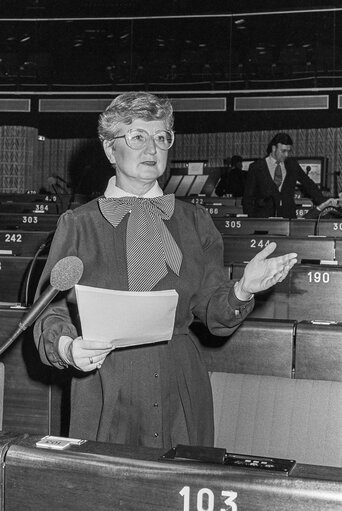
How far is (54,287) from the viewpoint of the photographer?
132 centimetres

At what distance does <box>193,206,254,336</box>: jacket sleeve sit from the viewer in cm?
190

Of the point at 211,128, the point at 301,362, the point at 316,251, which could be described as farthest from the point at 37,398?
the point at 211,128

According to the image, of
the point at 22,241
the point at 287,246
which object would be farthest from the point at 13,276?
the point at 287,246

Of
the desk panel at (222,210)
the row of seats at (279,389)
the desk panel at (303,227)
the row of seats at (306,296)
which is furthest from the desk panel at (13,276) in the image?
the desk panel at (222,210)

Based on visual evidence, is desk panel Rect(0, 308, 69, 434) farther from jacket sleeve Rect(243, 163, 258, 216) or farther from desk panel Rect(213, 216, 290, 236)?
jacket sleeve Rect(243, 163, 258, 216)

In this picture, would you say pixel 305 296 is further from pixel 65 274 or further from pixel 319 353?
pixel 65 274

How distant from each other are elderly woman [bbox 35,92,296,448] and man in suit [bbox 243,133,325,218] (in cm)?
565

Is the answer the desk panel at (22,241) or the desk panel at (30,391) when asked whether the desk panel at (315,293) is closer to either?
the desk panel at (30,391)

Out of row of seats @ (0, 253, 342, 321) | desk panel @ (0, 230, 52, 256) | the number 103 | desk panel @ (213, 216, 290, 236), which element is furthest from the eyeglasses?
desk panel @ (213, 216, 290, 236)

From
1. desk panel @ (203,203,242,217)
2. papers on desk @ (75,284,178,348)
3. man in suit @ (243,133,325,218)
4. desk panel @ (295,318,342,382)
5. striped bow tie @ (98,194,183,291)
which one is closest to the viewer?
papers on desk @ (75,284,178,348)

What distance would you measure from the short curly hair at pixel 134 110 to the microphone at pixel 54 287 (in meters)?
0.68

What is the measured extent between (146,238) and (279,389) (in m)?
0.79

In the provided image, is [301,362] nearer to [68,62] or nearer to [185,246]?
[185,246]

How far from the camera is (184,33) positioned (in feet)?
53.6
